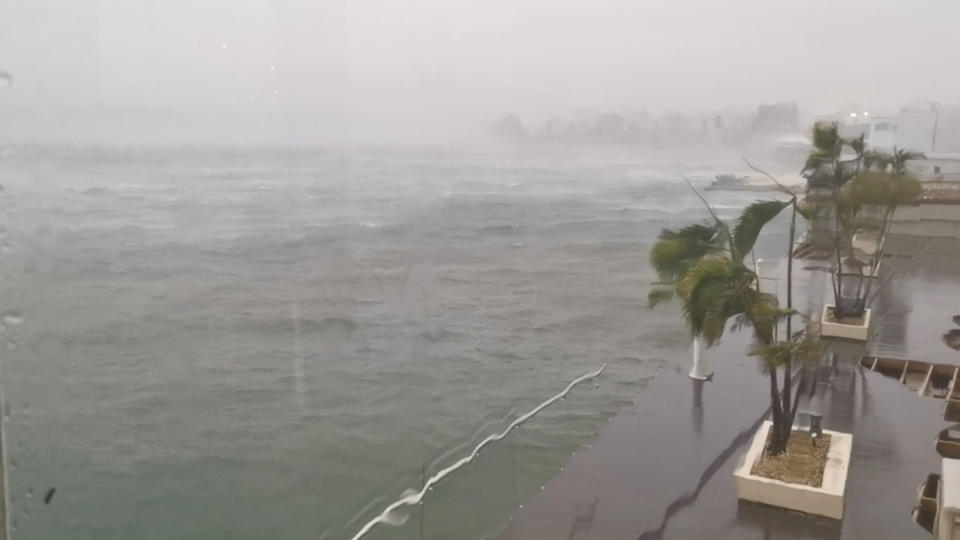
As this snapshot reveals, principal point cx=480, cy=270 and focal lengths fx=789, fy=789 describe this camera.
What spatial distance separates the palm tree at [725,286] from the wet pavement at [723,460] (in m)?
0.61

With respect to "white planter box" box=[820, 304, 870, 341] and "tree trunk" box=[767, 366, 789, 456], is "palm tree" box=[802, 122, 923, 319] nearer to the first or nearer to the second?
"white planter box" box=[820, 304, 870, 341]

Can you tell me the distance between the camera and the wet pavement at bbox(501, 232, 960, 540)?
4668 mm

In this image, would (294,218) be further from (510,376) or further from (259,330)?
(510,376)

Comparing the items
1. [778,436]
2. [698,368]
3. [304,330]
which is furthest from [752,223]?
[304,330]

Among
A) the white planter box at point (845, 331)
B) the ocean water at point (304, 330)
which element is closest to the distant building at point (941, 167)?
the ocean water at point (304, 330)

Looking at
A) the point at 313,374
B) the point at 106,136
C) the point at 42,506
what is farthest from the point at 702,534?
the point at 313,374

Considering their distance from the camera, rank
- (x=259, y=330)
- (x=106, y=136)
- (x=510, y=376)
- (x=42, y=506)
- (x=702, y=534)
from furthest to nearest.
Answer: (x=510, y=376) → (x=259, y=330) → (x=106, y=136) → (x=702, y=534) → (x=42, y=506)

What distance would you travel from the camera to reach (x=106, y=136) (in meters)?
5.43

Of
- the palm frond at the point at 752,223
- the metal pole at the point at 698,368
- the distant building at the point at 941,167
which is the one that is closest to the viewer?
the palm frond at the point at 752,223

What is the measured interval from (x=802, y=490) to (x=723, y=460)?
0.91 meters

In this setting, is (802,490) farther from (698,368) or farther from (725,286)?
(698,368)

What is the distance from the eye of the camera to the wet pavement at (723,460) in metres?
4.67

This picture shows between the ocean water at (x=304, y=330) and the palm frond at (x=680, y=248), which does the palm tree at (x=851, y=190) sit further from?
the palm frond at (x=680, y=248)

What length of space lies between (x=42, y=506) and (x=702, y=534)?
341 centimetres
